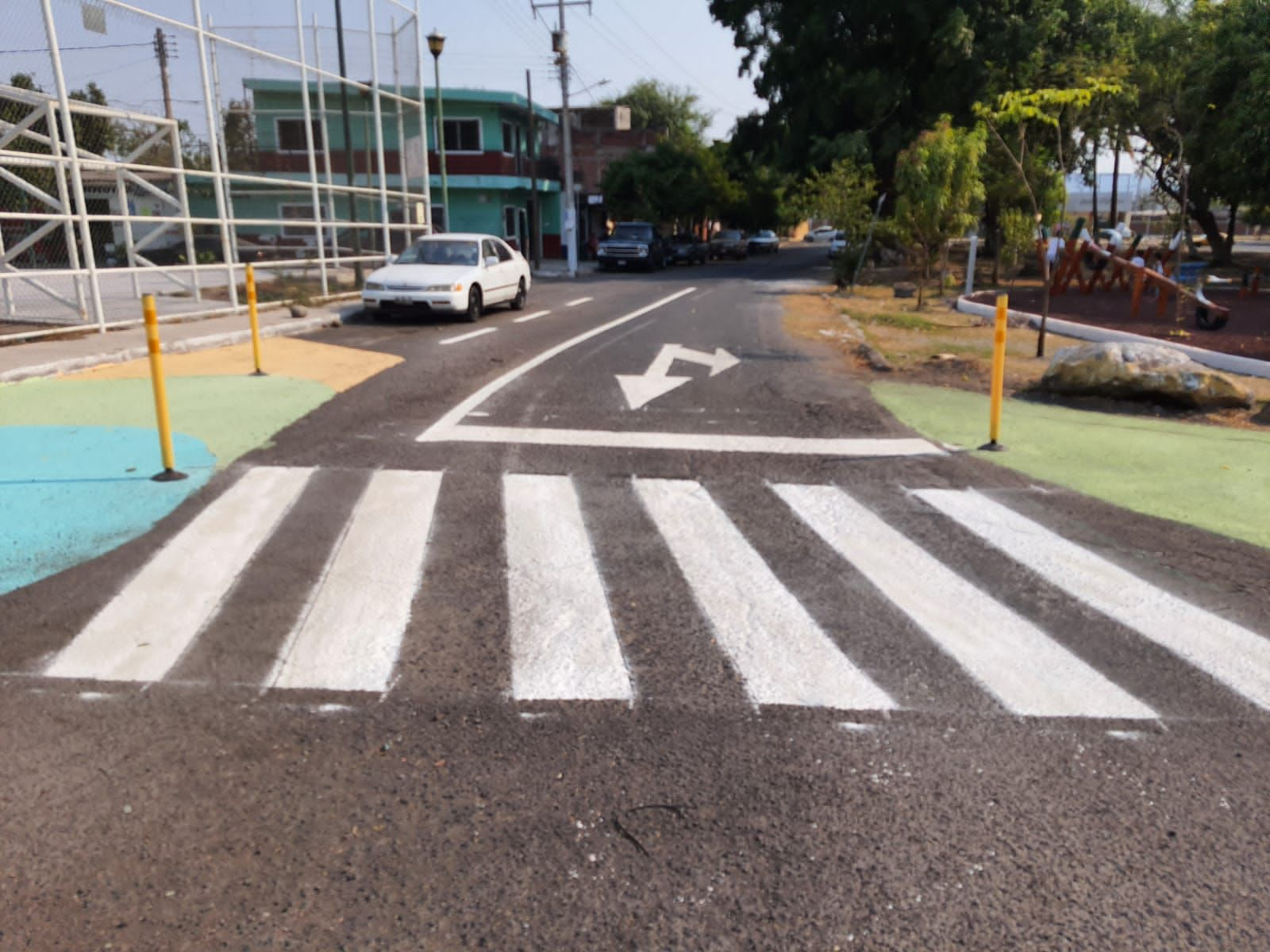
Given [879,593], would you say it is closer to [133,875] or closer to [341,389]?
[133,875]

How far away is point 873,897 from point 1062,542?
377 centimetres

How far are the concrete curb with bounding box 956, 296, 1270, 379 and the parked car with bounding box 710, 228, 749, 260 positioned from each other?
33.8 m

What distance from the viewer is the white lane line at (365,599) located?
4141 millimetres

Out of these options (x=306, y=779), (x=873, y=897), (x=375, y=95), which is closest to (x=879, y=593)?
(x=873, y=897)

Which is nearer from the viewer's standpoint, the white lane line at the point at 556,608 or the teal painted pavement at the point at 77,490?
the white lane line at the point at 556,608

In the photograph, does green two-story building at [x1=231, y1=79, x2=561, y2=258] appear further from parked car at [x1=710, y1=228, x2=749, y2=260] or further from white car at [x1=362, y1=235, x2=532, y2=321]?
parked car at [x1=710, y1=228, x2=749, y2=260]

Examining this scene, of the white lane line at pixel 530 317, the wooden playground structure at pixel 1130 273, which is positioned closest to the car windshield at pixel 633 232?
the wooden playground structure at pixel 1130 273

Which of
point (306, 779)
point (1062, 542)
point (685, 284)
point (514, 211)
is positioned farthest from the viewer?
point (514, 211)

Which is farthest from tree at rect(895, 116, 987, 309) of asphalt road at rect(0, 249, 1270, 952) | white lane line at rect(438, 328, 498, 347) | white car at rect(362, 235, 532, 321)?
asphalt road at rect(0, 249, 1270, 952)

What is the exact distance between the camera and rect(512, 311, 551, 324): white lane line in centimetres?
1781

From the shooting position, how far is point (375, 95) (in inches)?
820

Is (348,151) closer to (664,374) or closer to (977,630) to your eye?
(664,374)

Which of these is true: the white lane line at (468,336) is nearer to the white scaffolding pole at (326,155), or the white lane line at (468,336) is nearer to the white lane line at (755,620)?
the white scaffolding pole at (326,155)

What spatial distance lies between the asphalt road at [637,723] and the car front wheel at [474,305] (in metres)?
10.3
